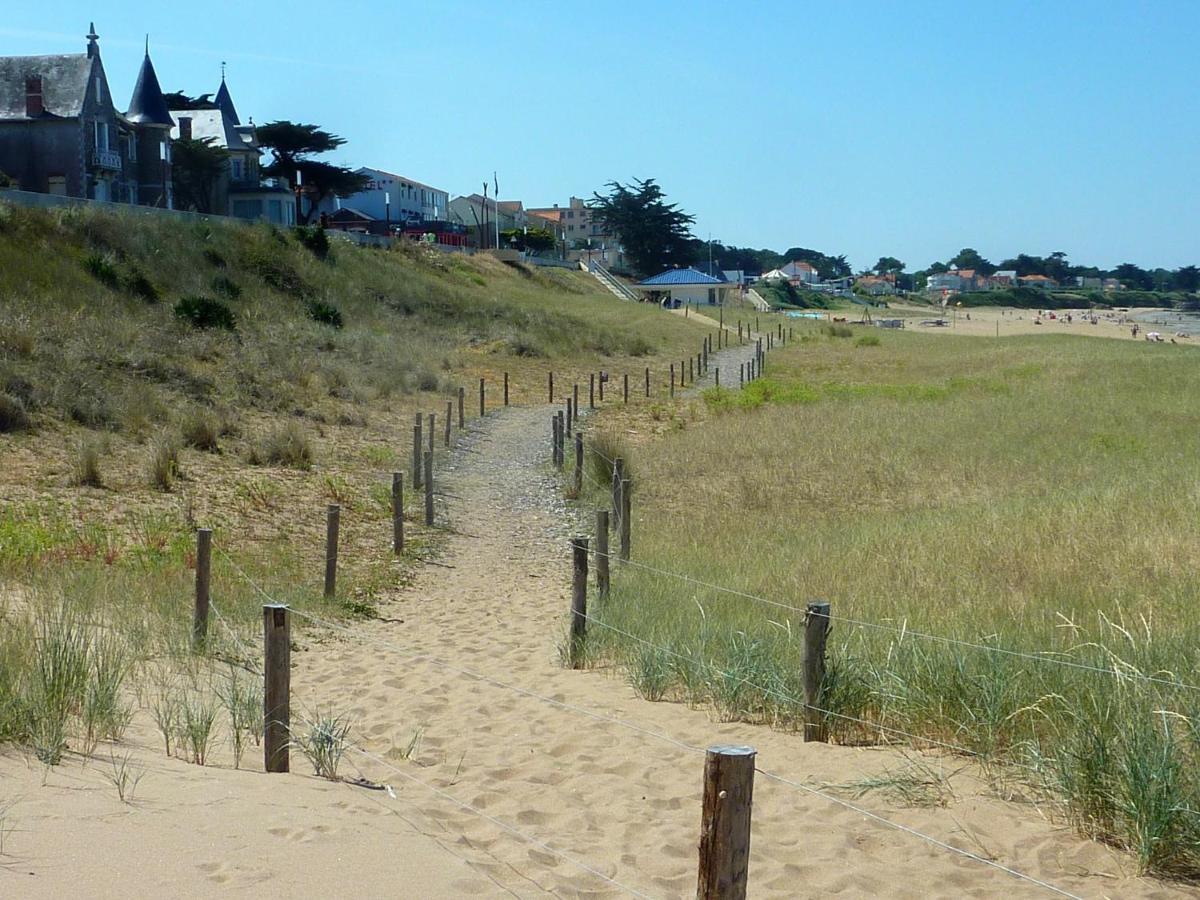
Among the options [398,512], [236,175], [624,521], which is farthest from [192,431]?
[236,175]

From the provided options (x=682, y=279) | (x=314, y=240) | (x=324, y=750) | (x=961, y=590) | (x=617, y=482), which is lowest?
(x=324, y=750)

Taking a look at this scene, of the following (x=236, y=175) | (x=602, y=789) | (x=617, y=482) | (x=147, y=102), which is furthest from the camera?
(x=236, y=175)

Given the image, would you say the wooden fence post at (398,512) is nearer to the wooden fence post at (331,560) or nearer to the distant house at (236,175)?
the wooden fence post at (331,560)

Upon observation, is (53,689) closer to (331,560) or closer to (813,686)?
(813,686)

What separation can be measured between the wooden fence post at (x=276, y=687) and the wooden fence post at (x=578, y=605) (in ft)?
11.9

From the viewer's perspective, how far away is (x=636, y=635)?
382 inches

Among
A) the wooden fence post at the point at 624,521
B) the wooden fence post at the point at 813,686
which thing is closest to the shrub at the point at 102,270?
the wooden fence post at the point at 624,521

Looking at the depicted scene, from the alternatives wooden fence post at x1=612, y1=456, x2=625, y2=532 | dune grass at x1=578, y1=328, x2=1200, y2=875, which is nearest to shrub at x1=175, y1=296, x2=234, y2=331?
dune grass at x1=578, y1=328, x2=1200, y2=875

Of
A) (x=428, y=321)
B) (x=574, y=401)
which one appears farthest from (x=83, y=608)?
(x=428, y=321)

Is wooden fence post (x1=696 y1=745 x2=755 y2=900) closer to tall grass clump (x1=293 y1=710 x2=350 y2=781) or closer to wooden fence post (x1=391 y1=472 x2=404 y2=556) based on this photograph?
tall grass clump (x1=293 y1=710 x2=350 y2=781)

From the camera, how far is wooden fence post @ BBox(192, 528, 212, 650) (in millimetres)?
9500

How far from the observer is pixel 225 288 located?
38.1 metres

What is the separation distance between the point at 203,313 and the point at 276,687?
27865mm

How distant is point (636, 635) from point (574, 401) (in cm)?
1963
